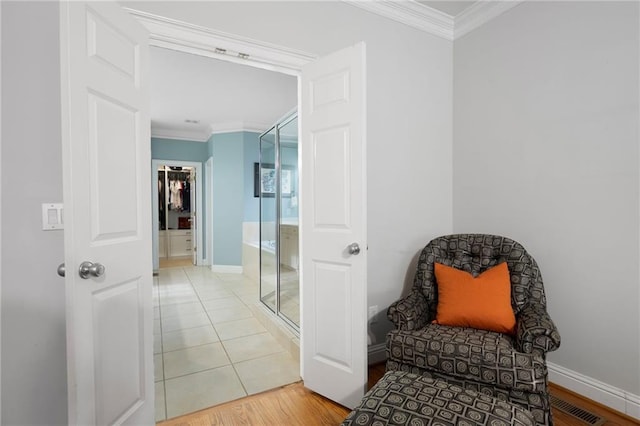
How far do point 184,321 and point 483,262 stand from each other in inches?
111

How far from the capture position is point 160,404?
1.89 meters

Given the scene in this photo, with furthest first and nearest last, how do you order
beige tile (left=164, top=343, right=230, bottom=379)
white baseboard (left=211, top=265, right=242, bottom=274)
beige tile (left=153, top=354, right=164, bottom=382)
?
white baseboard (left=211, top=265, right=242, bottom=274) → beige tile (left=164, top=343, right=230, bottom=379) → beige tile (left=153, top=354, right=164, bottom=382)

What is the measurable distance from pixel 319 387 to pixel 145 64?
2023mm

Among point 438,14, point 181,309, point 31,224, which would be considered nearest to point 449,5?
point 438,14

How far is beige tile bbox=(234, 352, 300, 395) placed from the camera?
82.7 inches

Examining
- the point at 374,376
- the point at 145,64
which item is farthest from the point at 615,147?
the point at 145,64

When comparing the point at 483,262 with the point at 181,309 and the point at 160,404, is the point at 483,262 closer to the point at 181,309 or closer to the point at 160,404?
the point at 160,404

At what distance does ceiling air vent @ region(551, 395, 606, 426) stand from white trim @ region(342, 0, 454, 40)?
272 cm

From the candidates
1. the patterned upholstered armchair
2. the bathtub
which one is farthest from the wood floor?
the bathtub

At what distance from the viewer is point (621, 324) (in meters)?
1.80

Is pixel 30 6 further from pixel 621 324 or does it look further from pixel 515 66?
pixel 621 324

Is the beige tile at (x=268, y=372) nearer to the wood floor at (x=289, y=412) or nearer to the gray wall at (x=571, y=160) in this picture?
the wood floor at (x=289, y=412)

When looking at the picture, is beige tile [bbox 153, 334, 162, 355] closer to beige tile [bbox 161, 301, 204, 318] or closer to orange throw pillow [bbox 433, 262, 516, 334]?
beige tile [bbox 161, 301, 204, 318]

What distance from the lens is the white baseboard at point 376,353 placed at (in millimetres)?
2365
